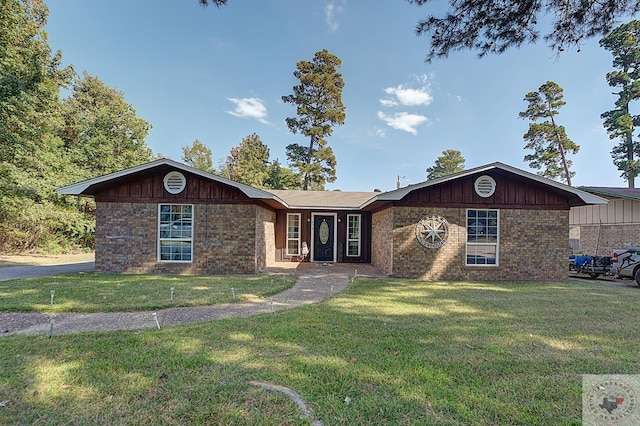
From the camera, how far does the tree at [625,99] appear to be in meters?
17.9

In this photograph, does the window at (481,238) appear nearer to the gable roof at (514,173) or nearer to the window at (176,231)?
the gable roof at (514,173)

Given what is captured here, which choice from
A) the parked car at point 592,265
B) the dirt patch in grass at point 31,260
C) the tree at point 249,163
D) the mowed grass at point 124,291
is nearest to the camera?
the mowed grass at point 124,291

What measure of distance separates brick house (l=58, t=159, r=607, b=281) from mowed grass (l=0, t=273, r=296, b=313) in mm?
848

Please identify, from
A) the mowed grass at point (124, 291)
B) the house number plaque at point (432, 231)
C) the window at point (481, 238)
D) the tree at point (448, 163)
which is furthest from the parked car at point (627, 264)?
the tree at point (448, 163)

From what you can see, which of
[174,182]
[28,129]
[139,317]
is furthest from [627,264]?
[28,129]

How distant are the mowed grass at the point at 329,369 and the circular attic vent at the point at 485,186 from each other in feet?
16.0

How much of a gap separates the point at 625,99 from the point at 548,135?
4254mm

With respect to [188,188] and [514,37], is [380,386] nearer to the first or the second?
[514,37]

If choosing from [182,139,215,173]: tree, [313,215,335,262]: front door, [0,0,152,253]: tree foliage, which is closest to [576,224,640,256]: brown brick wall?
[313,215,335,262]: front door

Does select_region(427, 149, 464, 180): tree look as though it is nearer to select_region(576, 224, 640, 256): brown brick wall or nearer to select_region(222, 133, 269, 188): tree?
select_region(222, 133, 269, 188): tree

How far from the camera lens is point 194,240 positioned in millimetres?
9602

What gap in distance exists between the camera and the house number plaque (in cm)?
944

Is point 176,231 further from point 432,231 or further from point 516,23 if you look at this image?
point 516,23

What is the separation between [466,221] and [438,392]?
796 cm
